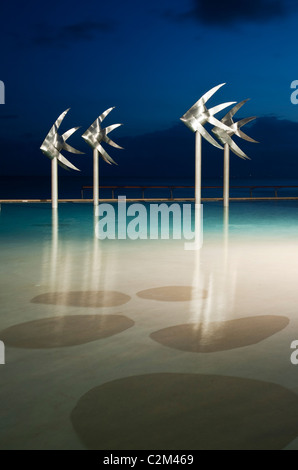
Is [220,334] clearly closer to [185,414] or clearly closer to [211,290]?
[185,414]

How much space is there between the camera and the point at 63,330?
470cm

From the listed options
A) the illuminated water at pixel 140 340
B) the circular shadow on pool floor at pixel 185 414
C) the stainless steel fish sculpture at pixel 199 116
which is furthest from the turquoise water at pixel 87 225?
the circular shadow on pool floor at pixel 185 414

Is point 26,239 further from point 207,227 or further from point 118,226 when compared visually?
point 207,227

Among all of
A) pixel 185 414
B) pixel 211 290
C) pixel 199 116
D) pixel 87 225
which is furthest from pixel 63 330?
pixel 199 116

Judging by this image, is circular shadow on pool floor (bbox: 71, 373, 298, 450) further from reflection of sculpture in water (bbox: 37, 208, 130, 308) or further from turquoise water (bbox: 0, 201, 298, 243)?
turquoise water (bbox: 0, 201, 298, 243)

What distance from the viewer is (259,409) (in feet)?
10.3

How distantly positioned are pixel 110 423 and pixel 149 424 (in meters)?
0.21

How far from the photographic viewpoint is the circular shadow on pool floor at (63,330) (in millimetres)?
4361

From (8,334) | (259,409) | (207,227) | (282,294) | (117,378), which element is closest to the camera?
(259,409)

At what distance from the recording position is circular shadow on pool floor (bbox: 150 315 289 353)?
4.29 meters

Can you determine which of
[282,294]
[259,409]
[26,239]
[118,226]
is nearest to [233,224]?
[118,226]

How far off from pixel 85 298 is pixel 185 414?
9.98ft

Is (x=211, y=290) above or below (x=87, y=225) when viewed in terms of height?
below

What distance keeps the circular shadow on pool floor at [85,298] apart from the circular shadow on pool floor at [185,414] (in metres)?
2.13
